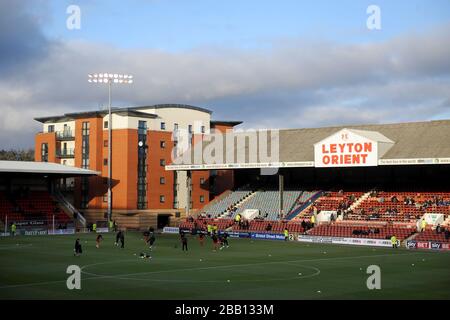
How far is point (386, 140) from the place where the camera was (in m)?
72.1

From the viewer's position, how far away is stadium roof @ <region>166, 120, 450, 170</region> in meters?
68.1

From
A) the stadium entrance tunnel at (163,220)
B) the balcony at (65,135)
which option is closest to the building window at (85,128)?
the balcony at (65,135)

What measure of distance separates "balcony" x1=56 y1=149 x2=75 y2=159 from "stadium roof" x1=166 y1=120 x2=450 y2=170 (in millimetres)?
16378

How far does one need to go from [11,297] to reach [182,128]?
6655cm

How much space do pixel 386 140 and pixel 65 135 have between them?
46.6 meters

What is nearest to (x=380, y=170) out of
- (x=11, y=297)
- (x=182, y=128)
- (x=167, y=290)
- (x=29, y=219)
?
(x=182, y=128)

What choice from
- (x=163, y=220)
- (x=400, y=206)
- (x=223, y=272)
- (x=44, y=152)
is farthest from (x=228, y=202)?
(x=223, y=272)

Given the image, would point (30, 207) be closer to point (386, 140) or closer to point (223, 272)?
point (386, 140)

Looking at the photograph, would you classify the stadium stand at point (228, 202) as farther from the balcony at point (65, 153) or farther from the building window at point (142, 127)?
the balcony at point (65, 153)

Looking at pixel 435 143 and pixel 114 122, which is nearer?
pixel 435 143

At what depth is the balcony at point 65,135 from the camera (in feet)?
313

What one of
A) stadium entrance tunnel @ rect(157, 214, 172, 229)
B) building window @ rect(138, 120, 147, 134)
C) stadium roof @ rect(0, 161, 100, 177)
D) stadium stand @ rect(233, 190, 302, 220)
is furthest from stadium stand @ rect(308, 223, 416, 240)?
building window @ rect(138, 120, 147, 134)
